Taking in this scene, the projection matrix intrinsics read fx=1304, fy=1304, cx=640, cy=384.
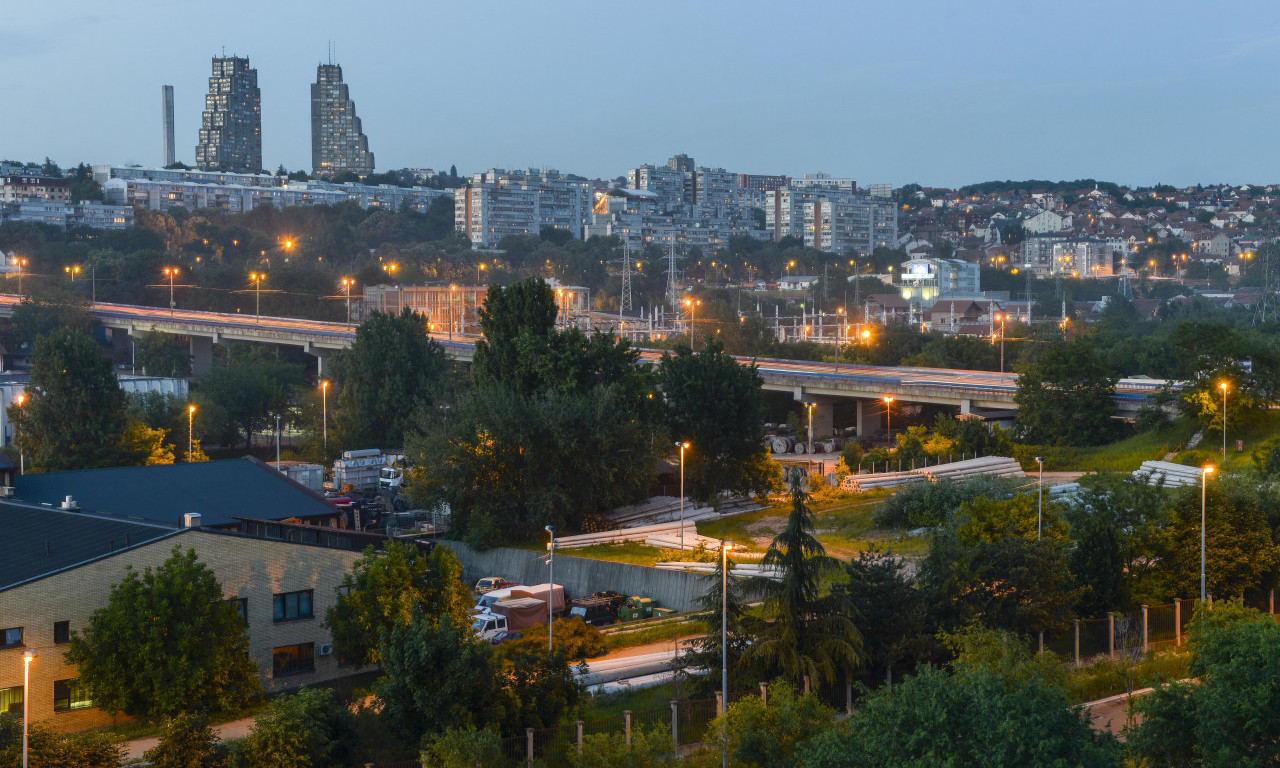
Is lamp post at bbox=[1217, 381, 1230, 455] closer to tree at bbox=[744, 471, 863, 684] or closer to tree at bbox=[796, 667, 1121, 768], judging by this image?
tree at bbox=[744, 471, 863, 684]

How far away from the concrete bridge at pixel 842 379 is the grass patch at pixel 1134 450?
103 inches

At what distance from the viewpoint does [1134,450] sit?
141 feet

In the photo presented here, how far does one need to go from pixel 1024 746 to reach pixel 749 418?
1058 inches

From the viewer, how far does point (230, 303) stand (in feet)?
358

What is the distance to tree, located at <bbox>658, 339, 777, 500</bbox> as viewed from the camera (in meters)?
40.0

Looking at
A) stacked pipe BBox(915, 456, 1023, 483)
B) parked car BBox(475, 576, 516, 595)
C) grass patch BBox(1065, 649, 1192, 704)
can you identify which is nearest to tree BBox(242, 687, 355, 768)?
grass patch BBox(1065, 649, 1192, 704)

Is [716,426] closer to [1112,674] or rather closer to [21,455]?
[1112,674]

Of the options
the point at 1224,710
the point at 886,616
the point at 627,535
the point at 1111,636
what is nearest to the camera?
the point at 1224,710

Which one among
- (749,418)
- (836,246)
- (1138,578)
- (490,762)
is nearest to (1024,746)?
(490,762)

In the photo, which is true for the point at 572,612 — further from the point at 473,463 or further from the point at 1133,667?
the point at 1133,667

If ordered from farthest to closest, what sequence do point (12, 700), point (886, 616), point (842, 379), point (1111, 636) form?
1. point (842, 379)
2. point (1111, 636)
3. point (886, 616)
4. point (12, 700)

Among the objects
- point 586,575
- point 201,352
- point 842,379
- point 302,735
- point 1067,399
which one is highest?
point 842,379

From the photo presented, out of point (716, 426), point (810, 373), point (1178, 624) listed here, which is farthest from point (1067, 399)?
point (1178, 624)

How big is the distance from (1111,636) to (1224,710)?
8.86 meters
